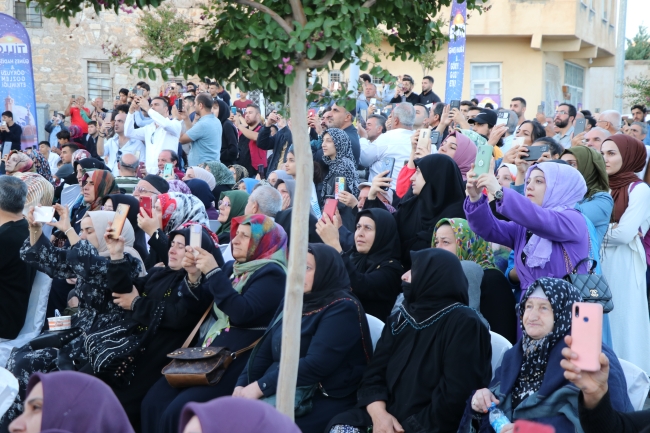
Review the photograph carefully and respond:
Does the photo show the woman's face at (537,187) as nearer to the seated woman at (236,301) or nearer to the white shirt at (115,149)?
the seated woman at (236,301)

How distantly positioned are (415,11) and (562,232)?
82.3 inches

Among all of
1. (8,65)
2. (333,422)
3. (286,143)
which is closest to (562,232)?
(333,422)

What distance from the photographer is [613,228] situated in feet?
21.3

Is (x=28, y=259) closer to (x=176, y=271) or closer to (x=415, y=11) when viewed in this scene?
(x=176, y=271)

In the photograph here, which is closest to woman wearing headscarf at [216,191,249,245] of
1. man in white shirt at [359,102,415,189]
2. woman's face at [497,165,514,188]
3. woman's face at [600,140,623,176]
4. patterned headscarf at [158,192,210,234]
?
patterned headscarf at [158,192,210,234]

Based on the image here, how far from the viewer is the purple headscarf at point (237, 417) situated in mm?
2613

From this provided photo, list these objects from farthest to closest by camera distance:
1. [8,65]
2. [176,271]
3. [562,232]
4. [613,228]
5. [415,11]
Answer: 1. [8,65]
2. [613,228]
3. [176,271]
4. [562,232]
5. [415,11]

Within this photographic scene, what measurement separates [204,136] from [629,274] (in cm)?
631

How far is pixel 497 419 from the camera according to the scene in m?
4.20

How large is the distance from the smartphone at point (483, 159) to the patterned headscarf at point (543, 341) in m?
0.94

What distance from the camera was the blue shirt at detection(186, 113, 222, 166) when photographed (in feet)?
36.2

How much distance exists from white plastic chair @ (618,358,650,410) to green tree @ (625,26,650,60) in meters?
42.6

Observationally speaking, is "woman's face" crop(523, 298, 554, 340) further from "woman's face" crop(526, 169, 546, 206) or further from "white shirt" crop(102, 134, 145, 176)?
"white shirt" crop(102, 134, 145, 176)

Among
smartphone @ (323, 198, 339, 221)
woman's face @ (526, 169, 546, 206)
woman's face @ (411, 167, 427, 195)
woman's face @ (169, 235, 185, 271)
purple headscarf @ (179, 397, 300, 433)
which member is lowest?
woman's face @ (169, 235, 185, 271)
